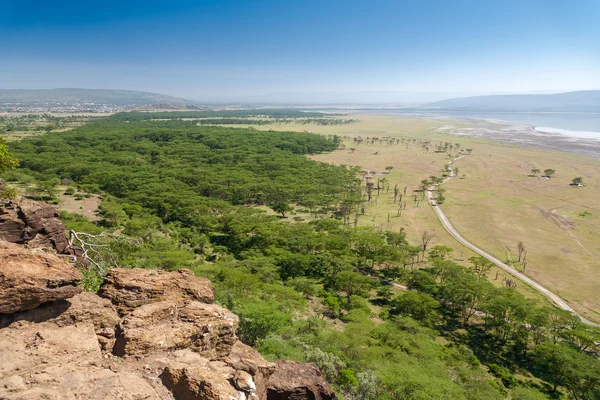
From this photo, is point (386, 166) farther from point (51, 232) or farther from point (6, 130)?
point (6, 130)

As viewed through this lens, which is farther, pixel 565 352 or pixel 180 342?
pixel 565 352

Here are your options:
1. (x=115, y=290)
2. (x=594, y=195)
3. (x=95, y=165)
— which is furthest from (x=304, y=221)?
(x=594, y=195)

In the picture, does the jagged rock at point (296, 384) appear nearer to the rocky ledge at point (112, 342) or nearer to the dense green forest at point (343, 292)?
the rocky ledge at point (112, 342)

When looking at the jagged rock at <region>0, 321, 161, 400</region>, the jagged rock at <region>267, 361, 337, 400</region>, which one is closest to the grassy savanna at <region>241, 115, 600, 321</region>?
the jagged rock at <region>267, 361, 337, 400</region>

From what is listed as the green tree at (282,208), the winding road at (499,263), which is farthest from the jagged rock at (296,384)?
the green tree at (282,208)

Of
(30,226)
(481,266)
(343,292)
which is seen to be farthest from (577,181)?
(30,226)

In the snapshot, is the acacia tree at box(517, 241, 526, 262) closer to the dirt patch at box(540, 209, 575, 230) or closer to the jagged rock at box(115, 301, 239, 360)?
the dirt patch at box(540, 209, 575, 230)
